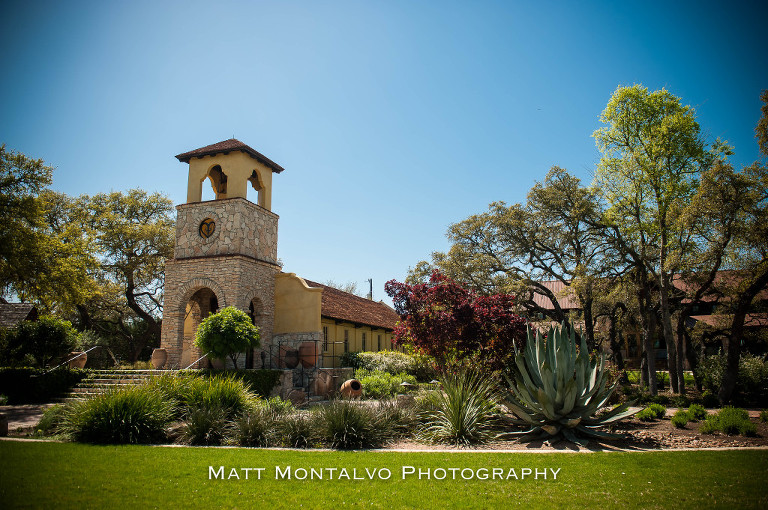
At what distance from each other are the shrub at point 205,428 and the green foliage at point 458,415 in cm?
431

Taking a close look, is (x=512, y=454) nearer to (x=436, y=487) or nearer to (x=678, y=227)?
(x=436, y=487)

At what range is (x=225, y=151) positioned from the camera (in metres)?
22.1

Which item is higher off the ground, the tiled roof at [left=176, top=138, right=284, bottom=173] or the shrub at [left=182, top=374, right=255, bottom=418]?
the tiled roof at [left=176, top=138, right=284, bottom=173]

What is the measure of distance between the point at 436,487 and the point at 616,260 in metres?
20.0

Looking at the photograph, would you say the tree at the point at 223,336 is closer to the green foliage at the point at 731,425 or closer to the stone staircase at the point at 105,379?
the stone staircase at the point at 105,379

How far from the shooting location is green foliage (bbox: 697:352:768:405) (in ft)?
55.4

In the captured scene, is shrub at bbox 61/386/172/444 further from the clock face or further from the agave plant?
the clock face

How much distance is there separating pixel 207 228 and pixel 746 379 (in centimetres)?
2310

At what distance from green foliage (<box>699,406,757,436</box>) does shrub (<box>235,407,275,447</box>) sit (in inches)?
361

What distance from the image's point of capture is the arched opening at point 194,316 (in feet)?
69.4

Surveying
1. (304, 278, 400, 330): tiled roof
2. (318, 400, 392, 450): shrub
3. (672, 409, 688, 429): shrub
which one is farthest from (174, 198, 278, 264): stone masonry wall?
(672, 409, 688, 429): shrub

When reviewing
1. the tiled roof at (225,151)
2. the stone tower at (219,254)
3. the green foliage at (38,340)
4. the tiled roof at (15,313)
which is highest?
the tiled roof at (225,151)

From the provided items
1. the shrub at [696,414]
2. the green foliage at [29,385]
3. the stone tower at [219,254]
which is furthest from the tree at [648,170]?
the green foliage at [29,385]

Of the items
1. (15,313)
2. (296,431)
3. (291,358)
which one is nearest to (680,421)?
(296,431)
